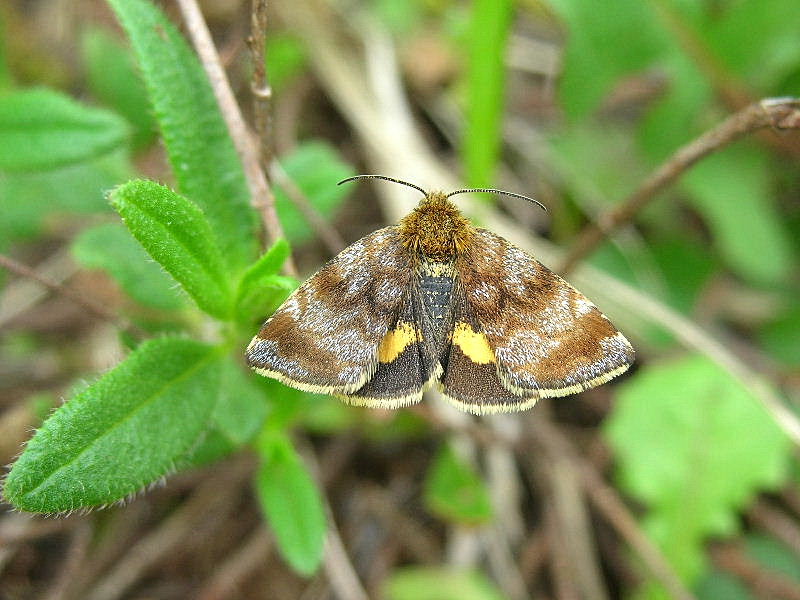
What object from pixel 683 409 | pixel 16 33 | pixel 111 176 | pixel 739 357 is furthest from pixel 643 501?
pixel 16 33

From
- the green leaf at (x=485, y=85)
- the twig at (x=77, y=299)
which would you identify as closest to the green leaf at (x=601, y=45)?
the green leaf at (x=485, y=85)

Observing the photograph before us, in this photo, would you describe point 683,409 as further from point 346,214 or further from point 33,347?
point 33,347

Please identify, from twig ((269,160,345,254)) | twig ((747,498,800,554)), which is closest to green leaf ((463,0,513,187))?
twig ((269,160,345,254))

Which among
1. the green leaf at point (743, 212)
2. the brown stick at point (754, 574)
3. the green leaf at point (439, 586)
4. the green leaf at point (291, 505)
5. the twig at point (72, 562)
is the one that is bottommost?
the brown stick at point (754, 574)

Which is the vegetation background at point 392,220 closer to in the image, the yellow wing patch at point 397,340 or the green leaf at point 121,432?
the green leaf at point 121,432

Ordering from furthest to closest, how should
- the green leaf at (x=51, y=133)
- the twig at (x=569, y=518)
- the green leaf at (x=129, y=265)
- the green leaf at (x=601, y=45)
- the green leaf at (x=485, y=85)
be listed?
the green leaf at (x=601, y=45)
the twig at (x=569, y=518)
the green leaf at (x=485, y=85)
the green leaf at (x=51, y=133)
the green leaf at (x=129, y=265)

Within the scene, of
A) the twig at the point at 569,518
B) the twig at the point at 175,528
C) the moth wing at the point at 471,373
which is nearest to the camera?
the moth wing at the point at 471,373
